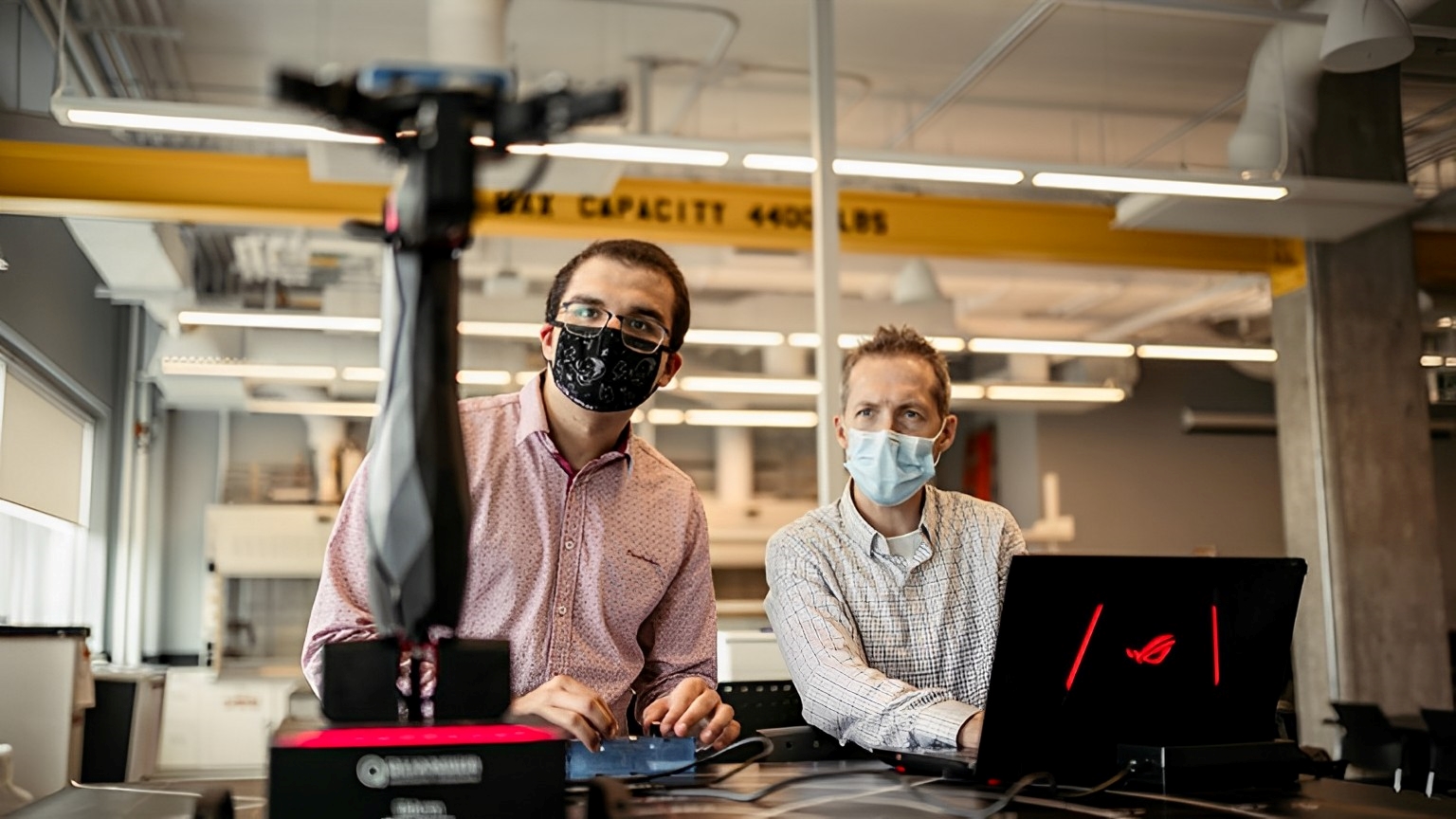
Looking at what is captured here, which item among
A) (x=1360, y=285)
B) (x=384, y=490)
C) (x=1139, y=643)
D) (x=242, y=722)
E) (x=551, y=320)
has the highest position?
(x=1360, y=285)

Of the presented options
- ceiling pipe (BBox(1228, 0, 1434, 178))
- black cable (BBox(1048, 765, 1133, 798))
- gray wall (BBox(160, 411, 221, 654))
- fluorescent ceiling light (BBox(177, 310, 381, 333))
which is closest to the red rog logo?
black cable (BBox(1048, 765, 1133, 798))

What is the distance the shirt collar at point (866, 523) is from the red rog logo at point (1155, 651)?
81 centimetres

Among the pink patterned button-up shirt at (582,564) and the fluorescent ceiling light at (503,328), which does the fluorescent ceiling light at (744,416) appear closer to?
the fluorescent ceiling light at (503,328)

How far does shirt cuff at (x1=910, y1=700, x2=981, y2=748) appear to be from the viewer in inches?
71.3

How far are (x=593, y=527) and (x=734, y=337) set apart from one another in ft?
22.9

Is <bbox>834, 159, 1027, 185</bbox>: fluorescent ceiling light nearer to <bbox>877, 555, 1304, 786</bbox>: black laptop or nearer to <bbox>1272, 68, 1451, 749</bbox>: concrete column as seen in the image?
<bbox>1272, 68, 1451, 749</bbox>: concrete column

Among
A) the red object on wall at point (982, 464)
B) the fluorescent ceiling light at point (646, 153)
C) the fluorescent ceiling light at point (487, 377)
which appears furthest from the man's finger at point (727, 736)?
the red object on wall at point (982, 464)

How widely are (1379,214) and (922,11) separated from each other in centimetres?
272

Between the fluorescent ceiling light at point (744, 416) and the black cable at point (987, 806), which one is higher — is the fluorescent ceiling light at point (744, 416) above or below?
above

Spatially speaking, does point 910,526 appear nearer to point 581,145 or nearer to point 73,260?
point 581,145

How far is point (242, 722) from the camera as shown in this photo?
365 inches

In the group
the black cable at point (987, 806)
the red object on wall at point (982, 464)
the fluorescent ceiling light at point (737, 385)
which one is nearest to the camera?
the black cable at point (987, 806)

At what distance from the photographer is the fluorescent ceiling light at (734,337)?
8.78 meters

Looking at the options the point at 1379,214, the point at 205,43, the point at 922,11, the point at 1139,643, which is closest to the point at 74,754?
the point at 205,43
